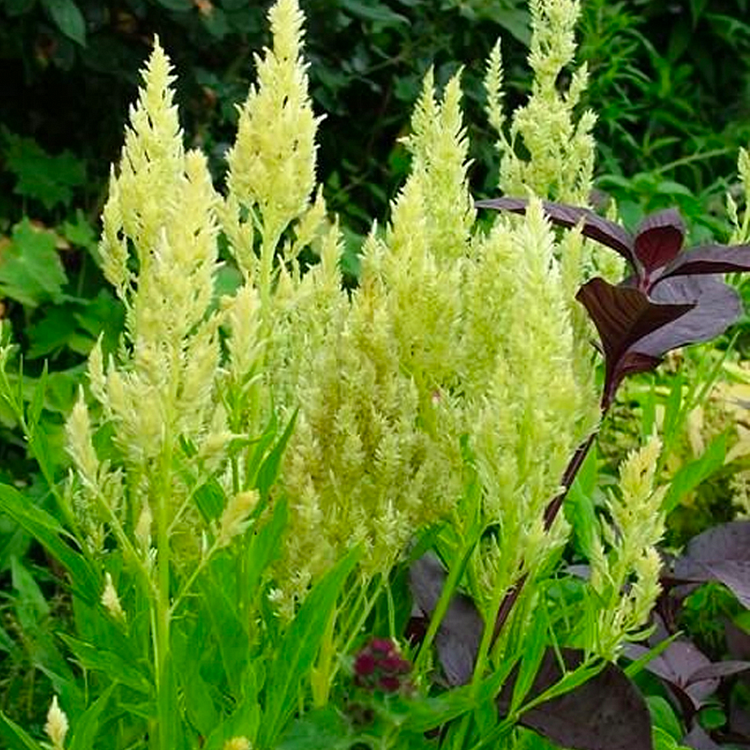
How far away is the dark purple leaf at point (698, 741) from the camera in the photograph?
2117 millimetres

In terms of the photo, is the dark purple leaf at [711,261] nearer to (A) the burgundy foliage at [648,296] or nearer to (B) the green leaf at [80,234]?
(A) the burgundy foliage at [648,296]

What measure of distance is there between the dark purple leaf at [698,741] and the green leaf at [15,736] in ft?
2.84

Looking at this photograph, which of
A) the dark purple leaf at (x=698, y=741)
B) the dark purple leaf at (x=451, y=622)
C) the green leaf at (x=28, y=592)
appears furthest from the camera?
the green leaf at (x=28, y=592)

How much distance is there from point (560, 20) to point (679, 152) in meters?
4.00

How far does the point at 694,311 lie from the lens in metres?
1.90

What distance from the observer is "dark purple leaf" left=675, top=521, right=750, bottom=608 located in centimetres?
201

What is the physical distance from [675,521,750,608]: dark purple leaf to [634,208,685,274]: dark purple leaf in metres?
0.41

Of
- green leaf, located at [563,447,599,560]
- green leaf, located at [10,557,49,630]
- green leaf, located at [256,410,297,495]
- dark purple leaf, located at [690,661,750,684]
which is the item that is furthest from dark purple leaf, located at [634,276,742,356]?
green leaf, located at [10,557,49,630]

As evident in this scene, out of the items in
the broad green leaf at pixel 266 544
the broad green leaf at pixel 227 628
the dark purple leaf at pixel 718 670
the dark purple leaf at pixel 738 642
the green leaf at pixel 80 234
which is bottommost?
the green leaf at pixel 80 234

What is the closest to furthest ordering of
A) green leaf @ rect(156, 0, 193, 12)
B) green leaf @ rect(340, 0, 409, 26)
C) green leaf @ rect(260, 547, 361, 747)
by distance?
green leaf @ rect(260, 547, 361, 747) → green leaf @ rect(156, 0, 193, 12) → green leaf @ rect(340, 0, 409, 26)

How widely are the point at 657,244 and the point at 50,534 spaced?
77 cm

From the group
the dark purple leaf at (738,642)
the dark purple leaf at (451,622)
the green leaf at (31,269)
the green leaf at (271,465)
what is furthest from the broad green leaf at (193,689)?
the green leaf at (31,269)

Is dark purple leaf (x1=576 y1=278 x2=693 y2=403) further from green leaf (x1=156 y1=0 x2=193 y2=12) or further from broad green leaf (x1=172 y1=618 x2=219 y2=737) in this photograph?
green leaf (x1=156 y1=0 x2=193 y2=12)

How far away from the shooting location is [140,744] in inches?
71.0
